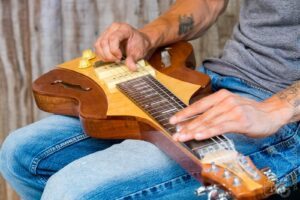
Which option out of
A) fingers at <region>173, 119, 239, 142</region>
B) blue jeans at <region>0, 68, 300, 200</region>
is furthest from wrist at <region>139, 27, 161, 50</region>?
fingers at <region>173, 119, 239, 142</region>

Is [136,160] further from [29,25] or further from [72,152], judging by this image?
[29,25]

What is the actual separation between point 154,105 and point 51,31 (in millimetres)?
858

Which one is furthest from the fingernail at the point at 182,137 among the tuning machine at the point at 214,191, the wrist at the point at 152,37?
the wrist at the point at 152,37

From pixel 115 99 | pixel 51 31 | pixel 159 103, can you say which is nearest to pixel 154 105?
pixel 159 103

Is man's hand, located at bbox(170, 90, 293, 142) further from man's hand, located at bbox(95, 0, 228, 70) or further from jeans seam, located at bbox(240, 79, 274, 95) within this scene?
man's hand, located at bbox(95, 0, 228, 70)

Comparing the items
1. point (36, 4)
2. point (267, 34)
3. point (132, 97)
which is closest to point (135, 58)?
point (132, 97)

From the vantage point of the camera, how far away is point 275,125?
3.29 ft

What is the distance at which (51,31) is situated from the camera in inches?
73.2

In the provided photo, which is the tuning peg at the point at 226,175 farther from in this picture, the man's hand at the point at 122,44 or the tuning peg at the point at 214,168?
the man's hand at the point at 122,44

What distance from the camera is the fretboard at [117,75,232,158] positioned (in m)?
0.92

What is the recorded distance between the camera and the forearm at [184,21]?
1.43m

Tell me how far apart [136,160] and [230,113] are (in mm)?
214

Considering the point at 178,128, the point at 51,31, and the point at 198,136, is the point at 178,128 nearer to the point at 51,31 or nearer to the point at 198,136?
the point at 198,136

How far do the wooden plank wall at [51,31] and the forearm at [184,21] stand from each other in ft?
1.18
